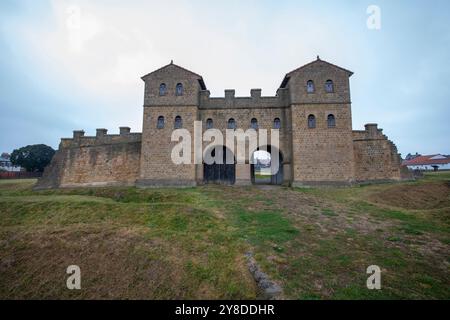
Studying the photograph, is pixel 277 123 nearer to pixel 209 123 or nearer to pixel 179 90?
pixel 209 123

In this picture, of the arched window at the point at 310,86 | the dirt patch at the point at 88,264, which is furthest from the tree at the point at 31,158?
the arched window at the point at 310,86

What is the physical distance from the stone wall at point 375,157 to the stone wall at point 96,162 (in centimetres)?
2002

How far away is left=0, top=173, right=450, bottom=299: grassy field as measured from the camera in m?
5.32

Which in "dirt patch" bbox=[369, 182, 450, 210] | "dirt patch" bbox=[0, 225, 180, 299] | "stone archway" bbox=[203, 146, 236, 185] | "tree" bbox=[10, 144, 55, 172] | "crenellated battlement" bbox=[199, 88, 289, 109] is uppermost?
"crenellated battlement" bbox=[199, 88, 289, 109]

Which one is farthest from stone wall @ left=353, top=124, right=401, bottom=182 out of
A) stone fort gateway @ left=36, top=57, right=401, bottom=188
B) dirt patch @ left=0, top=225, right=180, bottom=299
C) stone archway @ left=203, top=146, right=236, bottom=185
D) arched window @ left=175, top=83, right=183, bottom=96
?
dirt patch @ left=0, top=225, right=180, bottom=299

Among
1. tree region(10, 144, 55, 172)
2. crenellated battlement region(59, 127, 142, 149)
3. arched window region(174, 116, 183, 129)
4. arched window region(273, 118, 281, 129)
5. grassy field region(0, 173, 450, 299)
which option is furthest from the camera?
tree region(10, 144, 55, 172)

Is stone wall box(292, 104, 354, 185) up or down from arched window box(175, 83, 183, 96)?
down

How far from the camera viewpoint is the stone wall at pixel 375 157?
66.3 ft

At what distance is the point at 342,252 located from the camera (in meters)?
6.67

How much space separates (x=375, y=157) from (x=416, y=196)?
6.98 m

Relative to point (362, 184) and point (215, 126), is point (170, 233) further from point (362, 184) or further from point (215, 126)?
point (362, 184)

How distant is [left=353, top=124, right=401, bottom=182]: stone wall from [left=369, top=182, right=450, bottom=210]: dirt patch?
4458 millimetres

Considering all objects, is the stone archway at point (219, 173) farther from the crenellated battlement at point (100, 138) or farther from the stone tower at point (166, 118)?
the crenellated battlement at point (100, 138)

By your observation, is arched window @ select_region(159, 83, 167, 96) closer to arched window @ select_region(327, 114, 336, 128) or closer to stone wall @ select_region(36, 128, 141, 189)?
stone wall @ select_region(36, 128, 141, 189)
